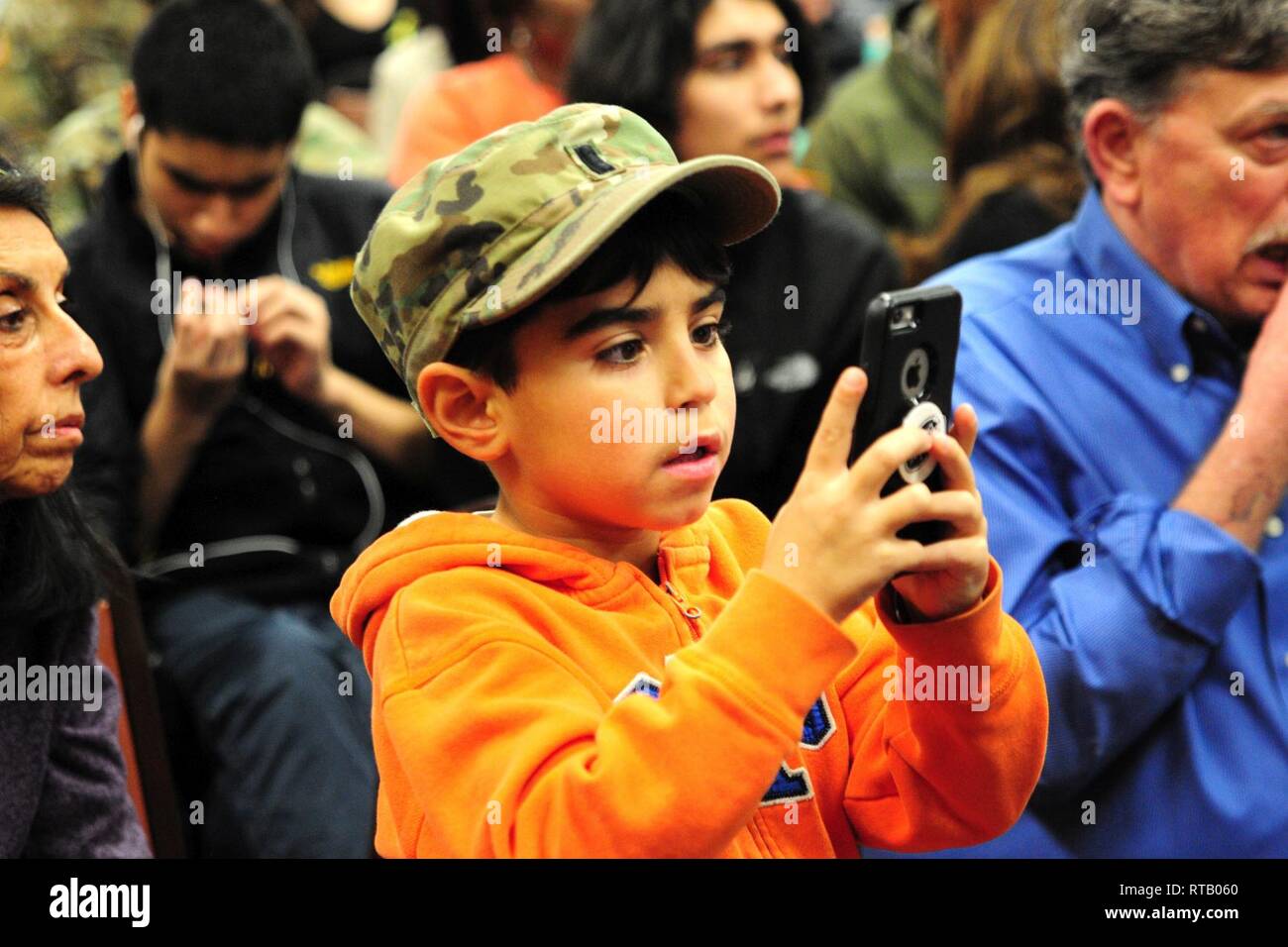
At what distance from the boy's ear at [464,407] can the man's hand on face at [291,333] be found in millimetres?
1302

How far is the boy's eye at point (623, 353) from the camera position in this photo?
4.03 ft

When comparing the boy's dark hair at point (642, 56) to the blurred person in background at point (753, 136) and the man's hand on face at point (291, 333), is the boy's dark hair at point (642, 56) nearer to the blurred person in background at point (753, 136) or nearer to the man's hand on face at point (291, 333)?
the blurred person in background at point (753, 136)

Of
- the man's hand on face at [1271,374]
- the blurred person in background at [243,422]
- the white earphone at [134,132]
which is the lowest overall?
the blurred person in background at [243,422]

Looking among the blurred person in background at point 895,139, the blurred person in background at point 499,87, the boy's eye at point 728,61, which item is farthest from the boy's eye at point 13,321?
the blurred person in background at point 895,139

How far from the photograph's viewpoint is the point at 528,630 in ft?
4.00

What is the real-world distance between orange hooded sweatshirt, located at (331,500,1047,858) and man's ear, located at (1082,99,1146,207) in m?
0.85

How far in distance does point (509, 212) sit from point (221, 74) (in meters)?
1.61

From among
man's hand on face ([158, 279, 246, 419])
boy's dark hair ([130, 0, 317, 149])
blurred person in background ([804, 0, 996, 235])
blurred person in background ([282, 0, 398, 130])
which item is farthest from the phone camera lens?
blurred person in background ([282, 0, 398, 130])

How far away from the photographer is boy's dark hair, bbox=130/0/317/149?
8.71ft

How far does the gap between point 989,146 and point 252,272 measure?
4.15 ft

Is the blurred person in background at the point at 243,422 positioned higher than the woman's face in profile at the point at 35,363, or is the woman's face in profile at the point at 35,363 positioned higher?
the woman's face in profile at the point at 35,363

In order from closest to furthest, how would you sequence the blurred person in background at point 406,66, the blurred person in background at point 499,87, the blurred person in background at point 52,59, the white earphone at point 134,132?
the white earphone at point 134,132 → the blurred person in background at point 499,87 → the blurred person in background at point 52,59 → the blurred person in background at point 406,66

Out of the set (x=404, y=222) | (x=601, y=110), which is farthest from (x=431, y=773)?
(x=601, y=110)
